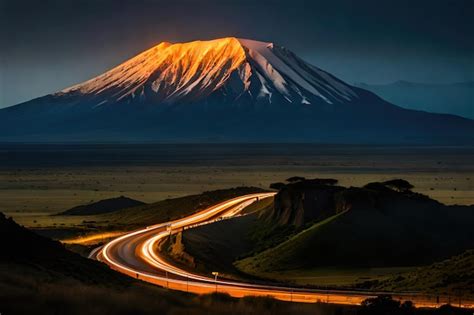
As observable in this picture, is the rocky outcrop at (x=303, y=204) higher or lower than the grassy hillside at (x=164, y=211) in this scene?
higher

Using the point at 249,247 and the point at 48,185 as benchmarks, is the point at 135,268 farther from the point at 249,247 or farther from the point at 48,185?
the point at 48,185

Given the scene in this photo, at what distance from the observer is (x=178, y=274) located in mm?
46281

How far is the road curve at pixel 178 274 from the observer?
36.4 metres

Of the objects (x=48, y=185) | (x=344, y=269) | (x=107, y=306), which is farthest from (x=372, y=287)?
(x=48, y=185)

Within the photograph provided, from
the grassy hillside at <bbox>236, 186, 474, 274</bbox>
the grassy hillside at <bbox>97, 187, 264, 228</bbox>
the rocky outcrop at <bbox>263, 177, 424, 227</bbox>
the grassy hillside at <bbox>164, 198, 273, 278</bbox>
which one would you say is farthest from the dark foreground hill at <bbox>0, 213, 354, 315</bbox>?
the grassy hillside at <bbox>97, 187, 264, 228</bbox>

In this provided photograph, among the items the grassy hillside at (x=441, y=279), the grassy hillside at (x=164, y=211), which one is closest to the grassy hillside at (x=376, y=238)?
the grassy hillside at (x=441, y=279)

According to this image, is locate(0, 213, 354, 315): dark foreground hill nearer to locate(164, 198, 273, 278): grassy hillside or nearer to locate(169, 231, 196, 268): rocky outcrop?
locate(164, 198, 273, 278): grassy hillside

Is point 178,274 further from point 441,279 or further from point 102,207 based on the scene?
point 102,207

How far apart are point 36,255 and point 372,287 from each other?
13.9 metres

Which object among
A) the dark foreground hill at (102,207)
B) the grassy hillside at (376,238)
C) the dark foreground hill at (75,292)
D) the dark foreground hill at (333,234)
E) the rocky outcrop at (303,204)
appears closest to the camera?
the dark foreground hill at (75,292)

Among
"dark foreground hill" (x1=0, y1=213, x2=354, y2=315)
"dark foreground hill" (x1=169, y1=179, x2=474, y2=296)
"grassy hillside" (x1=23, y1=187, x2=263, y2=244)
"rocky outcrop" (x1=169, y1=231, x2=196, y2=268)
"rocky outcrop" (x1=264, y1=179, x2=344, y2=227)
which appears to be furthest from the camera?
"grassy hillside" (x1=23, y1=187, x2=263, y2=244)

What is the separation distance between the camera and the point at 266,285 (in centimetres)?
4125

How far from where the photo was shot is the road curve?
1434 inches

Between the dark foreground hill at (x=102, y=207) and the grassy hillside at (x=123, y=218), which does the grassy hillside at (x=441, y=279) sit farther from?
the dark foreground hill at (x=102, y=207)
